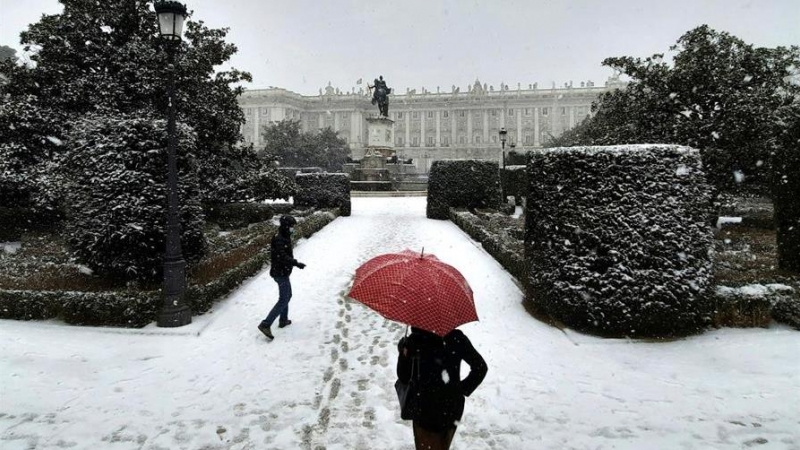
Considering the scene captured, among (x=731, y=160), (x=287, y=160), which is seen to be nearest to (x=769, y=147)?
(x=731, y=160)

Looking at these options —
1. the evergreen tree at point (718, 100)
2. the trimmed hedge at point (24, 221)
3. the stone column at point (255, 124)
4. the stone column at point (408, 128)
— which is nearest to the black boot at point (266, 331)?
the trimmed hedge at point (24, 221)

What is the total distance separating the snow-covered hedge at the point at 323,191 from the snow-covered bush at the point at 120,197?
1244 cm

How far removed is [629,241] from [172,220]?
660cm

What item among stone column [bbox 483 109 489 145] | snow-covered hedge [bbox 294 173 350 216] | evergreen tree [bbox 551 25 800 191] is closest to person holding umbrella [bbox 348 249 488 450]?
evergreen tree [bbox 551 25 800 191]

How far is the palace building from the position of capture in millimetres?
105688

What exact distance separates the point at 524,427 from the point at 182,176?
22.7 ft

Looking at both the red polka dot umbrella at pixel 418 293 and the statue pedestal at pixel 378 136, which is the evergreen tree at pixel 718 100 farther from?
the statue pedestal at pixel 378 136

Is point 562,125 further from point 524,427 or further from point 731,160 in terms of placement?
point 524,427

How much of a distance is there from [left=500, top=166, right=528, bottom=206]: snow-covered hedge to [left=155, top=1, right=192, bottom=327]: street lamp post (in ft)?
68.4

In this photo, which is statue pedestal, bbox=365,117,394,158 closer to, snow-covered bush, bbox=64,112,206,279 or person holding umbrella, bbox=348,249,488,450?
snow-covered bush, bbox=64,112,206,279

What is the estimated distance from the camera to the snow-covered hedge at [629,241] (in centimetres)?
618

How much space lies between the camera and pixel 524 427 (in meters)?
4.27

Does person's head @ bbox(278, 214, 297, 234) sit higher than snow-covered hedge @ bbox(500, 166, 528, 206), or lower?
lower

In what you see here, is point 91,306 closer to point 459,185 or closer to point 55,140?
point 55,140
